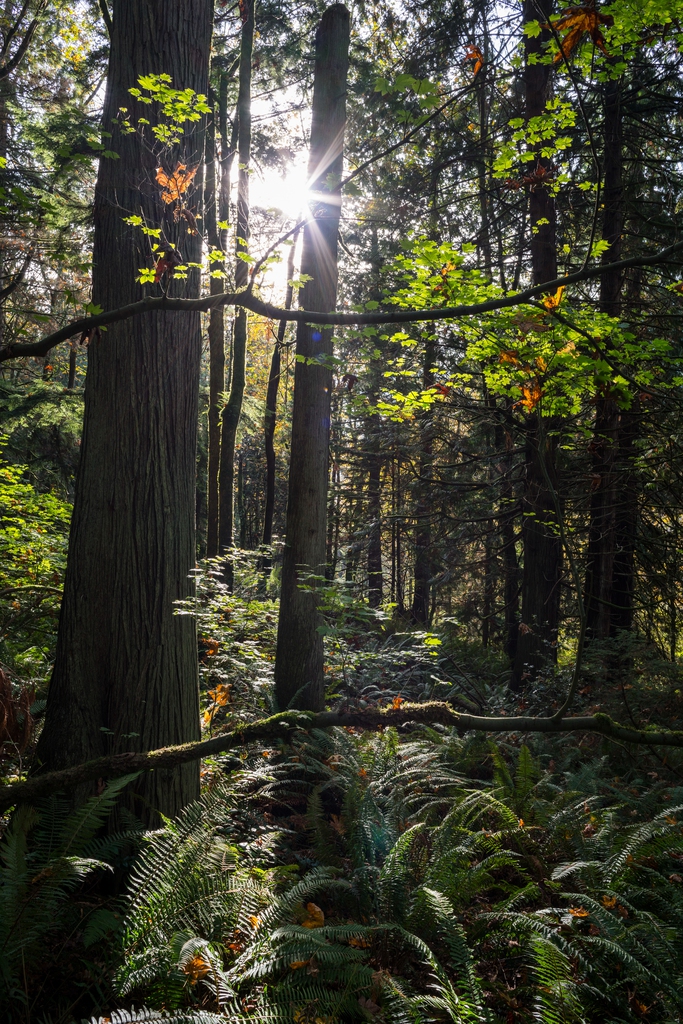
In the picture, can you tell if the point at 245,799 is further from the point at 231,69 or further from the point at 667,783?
the point at 231,69

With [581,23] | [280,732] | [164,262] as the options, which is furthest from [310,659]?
[581,23]

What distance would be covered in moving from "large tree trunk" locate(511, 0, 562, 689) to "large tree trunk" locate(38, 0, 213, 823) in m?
5.18

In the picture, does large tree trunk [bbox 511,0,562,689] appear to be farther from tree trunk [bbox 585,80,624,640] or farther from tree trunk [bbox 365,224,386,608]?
tree trunk [bbox 365,224,386,608]

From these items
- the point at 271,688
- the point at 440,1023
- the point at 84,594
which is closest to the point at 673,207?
the point at 271,688

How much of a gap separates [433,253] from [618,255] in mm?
4885

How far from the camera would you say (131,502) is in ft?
11.5

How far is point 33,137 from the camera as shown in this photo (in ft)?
29.1

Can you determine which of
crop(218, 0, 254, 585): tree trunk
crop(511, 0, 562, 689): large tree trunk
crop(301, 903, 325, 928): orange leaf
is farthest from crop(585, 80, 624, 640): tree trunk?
crop(301, 903, 325, 928): orange leaf

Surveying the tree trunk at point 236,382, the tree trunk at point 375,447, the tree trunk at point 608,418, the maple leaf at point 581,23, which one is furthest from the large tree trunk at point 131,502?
the tree trunk at point 375,447

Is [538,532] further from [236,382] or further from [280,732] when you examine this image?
[236,382]

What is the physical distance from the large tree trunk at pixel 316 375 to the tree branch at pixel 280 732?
1577 mm

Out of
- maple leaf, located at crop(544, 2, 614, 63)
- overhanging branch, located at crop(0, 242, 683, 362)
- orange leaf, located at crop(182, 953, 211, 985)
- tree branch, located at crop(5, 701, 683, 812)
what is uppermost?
maple leaf, located at crop(544, 2, 614, 63)

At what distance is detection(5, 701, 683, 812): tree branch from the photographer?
10.1ft

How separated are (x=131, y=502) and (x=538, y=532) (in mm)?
5611
